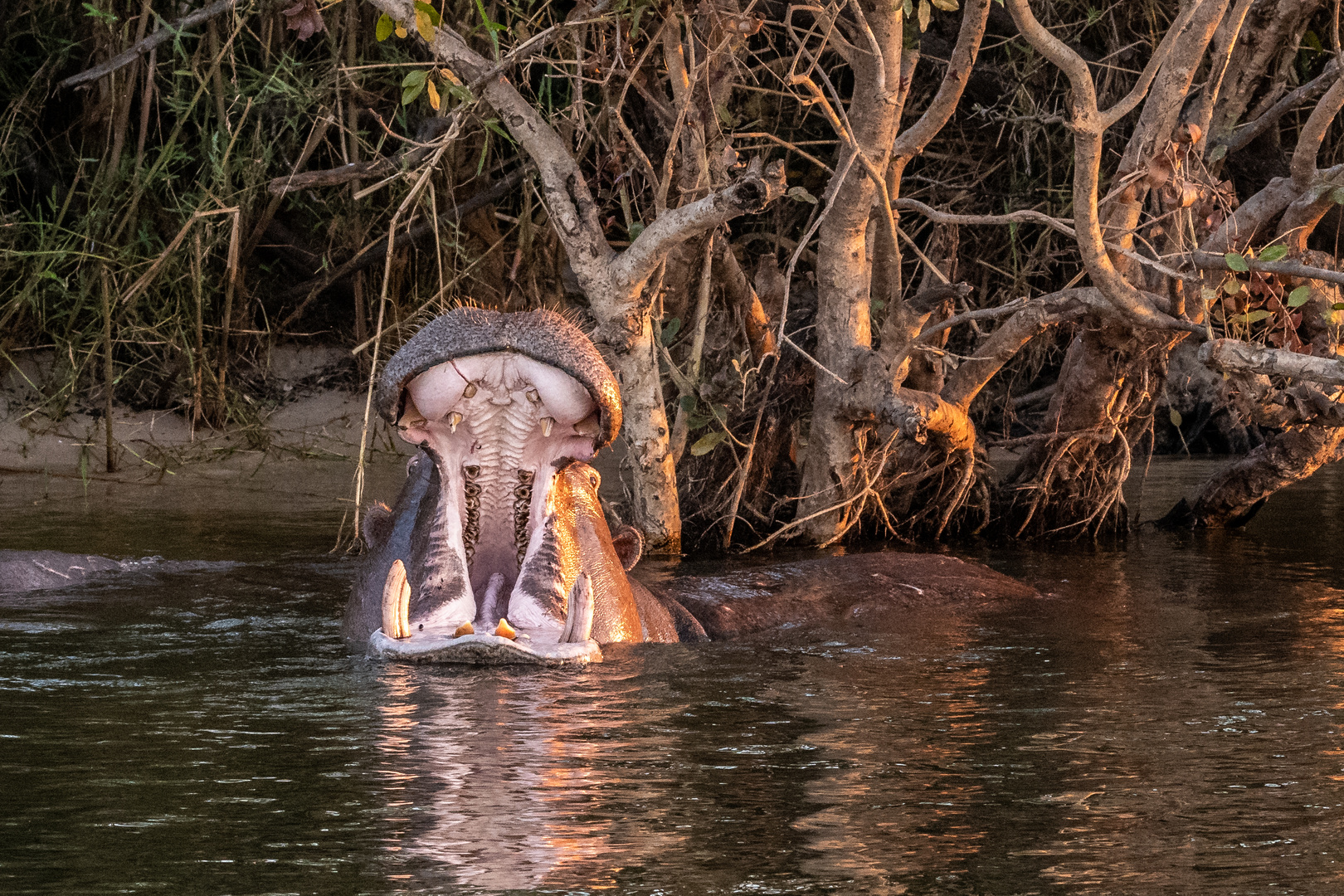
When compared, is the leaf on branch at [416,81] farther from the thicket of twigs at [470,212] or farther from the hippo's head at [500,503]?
the hippo's head at [500,503]

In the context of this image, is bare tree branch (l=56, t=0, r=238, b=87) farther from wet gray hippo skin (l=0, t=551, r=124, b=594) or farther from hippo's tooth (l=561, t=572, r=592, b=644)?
hippo's tooth (l=561, t=572, r=592, b=644)

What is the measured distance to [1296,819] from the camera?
2865mm

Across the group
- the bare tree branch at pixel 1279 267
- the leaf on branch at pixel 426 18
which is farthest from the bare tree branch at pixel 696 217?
the bare tree branch at pixel 1279 267

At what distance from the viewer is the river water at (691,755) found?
8.59ft

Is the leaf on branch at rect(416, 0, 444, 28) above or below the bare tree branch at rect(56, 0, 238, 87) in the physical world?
below

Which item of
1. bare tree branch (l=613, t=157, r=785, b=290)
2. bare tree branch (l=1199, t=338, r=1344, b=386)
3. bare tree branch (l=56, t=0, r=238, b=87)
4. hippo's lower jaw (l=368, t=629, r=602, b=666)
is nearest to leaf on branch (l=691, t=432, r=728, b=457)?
bare tree branch (l=613, t=157, r=785, b=290)

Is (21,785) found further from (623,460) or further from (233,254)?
(233,254)

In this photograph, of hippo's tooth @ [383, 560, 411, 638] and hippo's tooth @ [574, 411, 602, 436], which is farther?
hippo's tooth @ [574, 411, 602, 436]

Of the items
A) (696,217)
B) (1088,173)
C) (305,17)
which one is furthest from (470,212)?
(1088,173)

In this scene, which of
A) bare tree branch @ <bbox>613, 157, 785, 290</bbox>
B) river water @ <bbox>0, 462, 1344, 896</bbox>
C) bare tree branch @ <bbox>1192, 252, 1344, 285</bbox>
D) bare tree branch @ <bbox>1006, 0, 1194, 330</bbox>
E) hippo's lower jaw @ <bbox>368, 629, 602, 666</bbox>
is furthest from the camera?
bare tree branch @ <bbox>1192, 252, 1344, 285</bbox>

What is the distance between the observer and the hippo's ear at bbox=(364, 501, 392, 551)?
187 inches

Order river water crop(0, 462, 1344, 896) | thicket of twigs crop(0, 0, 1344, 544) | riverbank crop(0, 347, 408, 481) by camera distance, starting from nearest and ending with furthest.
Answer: river water crop(0, 462, 1344, 896)
thicket of twigs crop(0, 0, 1344, 544)
riverbank crop(0, 347, 408, 481)

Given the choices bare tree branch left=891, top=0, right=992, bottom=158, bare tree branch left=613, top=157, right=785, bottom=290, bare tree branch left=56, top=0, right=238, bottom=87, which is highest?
bare tree branch left=56, top=0, right=238, bottom=87

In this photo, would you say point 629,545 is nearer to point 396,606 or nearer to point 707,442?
point 396,606
